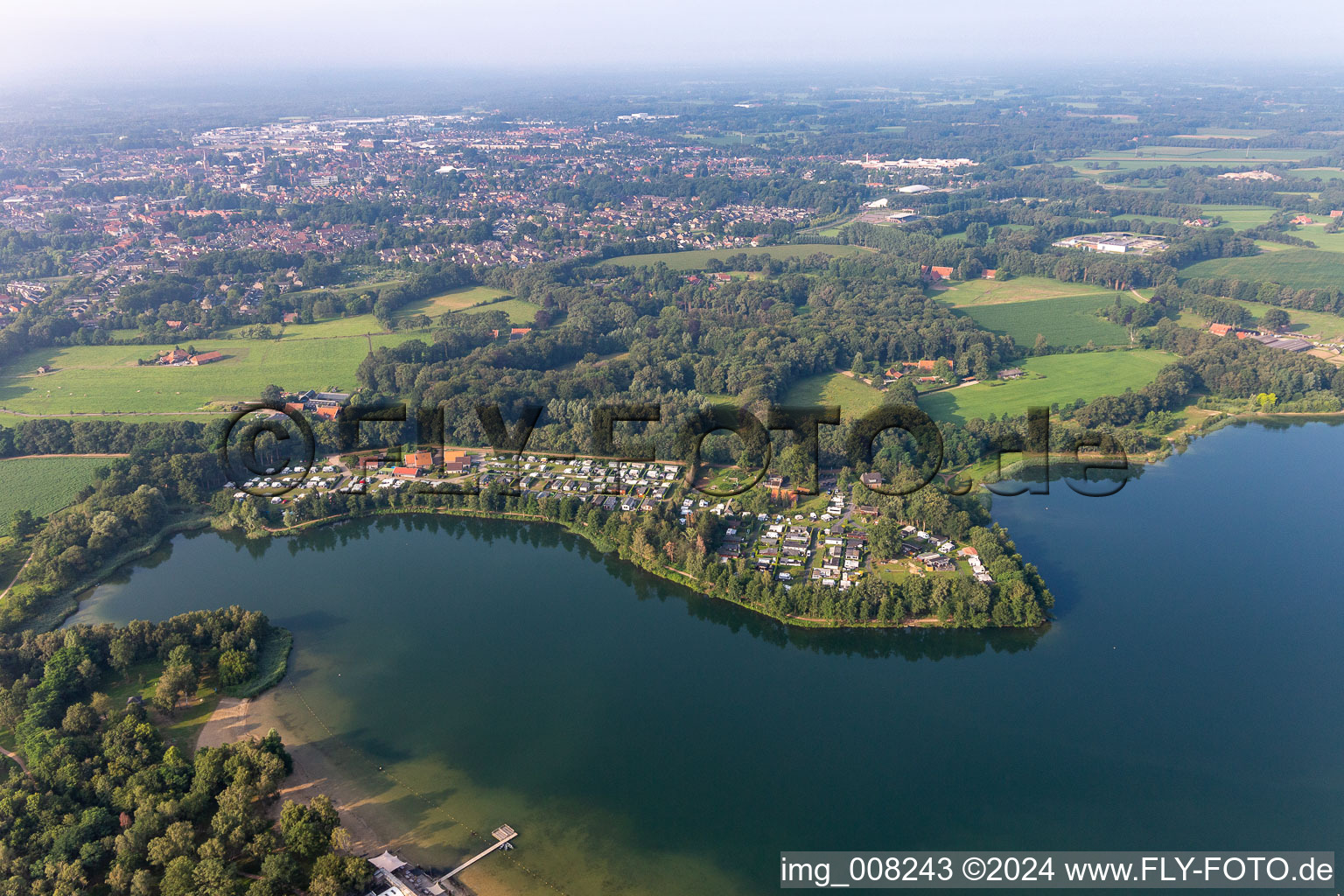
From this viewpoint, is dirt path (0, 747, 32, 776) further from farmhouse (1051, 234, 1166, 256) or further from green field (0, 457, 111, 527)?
farmhouse (1051, 234, 1166, 256)

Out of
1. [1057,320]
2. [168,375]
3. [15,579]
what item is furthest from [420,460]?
[1057,320]

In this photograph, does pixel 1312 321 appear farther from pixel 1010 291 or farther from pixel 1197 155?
pixel 1197 155

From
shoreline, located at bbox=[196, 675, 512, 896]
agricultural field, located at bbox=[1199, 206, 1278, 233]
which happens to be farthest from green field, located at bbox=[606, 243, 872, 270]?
shoreline, located at bbox=[196, 675, 512, 896]

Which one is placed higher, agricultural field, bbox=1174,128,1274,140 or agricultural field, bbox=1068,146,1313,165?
agricultural field, bbox=1174,128,1274,140

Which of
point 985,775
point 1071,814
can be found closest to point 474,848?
point 985,775

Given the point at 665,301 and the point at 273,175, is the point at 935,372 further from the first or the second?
the point at 273,175
